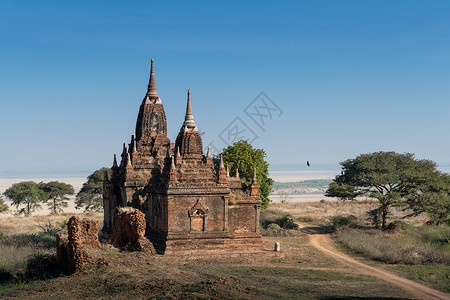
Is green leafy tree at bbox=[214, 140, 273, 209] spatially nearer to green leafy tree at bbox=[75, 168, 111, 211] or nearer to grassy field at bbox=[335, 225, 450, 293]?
grassy field at bbox=[335, 225, 450, 293]

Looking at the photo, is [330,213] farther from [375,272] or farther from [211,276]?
[211,276]

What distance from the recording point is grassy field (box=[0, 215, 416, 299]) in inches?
693

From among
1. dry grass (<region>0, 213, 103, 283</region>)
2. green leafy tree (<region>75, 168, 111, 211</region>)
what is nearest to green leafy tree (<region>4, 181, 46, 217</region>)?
green leafy tree (<region>75, 168, 111, 211</region>)

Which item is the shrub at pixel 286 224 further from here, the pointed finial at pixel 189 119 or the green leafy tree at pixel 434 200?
the pointed finial at pixel 189 119

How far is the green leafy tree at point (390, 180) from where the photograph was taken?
42.8 metres

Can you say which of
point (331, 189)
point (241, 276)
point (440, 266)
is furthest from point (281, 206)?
point (241, 276)

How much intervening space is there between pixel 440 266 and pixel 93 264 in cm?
1804

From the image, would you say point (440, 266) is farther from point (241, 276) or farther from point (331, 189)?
point (331, 189)

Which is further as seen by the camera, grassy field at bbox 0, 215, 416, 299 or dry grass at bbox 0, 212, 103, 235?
dry grass at bbox 0, 212, 103, 235

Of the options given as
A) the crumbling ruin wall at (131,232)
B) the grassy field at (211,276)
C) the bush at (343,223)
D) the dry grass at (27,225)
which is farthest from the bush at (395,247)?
the dry grass at (27,225)

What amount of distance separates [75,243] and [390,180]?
3025 cm

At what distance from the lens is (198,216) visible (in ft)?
93.8

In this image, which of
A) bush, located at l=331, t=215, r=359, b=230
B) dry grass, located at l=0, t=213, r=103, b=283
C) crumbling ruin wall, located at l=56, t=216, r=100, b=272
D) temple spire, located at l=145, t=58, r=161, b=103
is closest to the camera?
crumbling ruin wall, located at l=56, t=216, r=100, b=272

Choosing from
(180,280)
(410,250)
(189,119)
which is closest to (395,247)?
(410,250)
